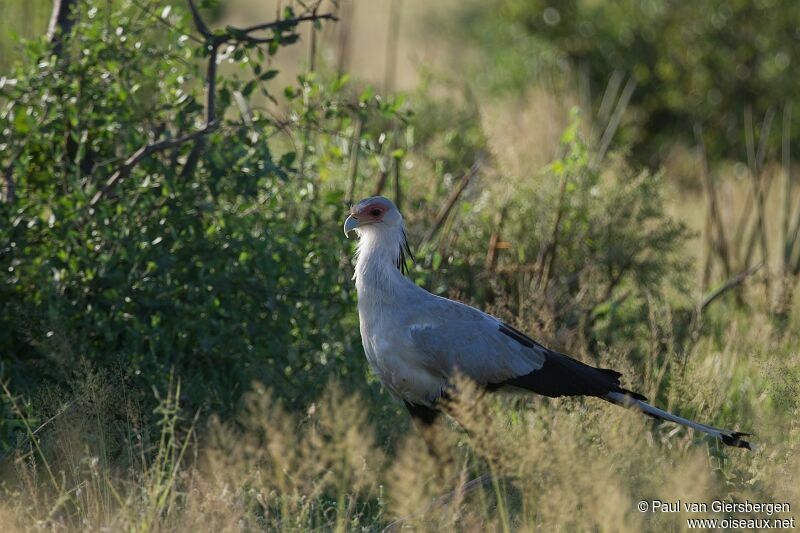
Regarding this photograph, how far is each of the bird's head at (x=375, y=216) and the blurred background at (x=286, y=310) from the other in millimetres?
391

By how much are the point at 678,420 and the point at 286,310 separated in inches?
79.6

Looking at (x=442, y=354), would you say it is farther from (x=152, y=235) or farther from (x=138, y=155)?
(x=138, y=155)

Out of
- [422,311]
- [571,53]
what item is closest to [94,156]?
[422,311]

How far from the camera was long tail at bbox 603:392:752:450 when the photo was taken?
425 centimetres

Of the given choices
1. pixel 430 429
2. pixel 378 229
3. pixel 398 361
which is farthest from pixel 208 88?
pixel 430 429

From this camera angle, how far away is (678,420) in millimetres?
4367

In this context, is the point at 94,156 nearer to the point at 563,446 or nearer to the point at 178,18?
the point at 178,18

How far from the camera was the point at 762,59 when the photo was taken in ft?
36.3

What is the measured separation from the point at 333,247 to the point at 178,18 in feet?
4.67

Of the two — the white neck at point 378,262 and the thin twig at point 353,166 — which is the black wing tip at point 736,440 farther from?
the thin twig at point 353,166

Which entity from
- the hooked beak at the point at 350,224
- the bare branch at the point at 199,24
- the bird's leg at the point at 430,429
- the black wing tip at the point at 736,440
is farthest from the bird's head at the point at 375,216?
the black wing tip at the point at 736,440

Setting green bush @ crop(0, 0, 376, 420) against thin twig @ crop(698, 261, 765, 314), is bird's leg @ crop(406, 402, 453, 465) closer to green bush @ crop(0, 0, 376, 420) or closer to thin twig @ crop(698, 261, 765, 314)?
green bush @ crop(0, 0, 376, 420)

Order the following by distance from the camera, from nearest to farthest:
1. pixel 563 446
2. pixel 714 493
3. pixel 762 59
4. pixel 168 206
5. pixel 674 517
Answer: pixel 563 446 → pixel 674 517 → pixel 714 493 → pixel 168 206 → pixel 762 59

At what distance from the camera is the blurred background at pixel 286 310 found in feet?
13.3
